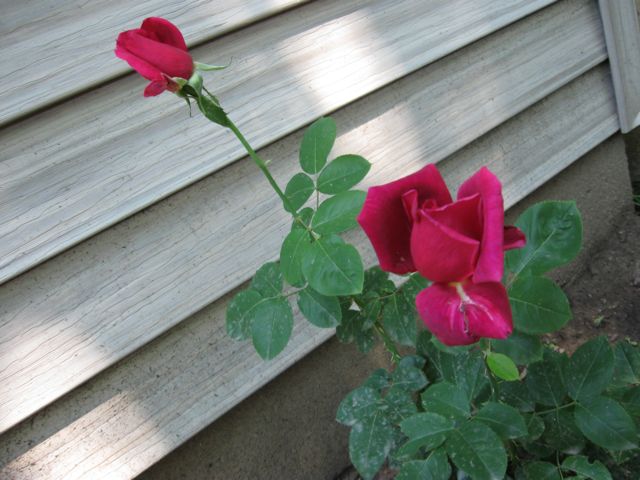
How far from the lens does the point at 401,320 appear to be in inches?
32.4

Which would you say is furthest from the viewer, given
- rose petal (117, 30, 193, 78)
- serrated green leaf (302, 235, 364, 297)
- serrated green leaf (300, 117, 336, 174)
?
serrated green leaf (300, 117, 336, 174)

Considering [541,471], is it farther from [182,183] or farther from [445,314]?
[182,183]

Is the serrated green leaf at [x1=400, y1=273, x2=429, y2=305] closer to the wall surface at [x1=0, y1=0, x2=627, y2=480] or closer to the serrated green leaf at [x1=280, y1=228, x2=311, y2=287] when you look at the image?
the serrated green leaf at [x1=280, y1=228, x2=311, y2=287]

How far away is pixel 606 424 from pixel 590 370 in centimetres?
8

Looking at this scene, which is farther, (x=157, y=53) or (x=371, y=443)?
(x=371, y=443)

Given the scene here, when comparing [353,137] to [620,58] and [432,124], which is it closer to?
[432,124]

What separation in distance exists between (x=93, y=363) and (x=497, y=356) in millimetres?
829

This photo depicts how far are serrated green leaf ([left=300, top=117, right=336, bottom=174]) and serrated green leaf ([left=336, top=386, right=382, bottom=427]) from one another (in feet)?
1.28

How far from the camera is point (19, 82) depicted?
0.98 m

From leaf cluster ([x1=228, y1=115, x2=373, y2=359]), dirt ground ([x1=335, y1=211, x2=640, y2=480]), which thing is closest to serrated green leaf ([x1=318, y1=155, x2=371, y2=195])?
leaf cluster ([x1=228, y1=115, x2=373, y2=359])

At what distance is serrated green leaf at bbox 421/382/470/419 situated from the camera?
0.71 meters

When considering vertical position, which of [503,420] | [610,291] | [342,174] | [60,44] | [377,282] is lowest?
[610,291]

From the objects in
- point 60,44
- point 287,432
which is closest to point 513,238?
point 60,44

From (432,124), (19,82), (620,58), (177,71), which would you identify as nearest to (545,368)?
(177,71)
